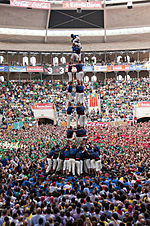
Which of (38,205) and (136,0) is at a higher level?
(136,0)

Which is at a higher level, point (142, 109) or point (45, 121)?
point (142, 109)

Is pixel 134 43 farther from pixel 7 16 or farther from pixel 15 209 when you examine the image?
pixel 15 209

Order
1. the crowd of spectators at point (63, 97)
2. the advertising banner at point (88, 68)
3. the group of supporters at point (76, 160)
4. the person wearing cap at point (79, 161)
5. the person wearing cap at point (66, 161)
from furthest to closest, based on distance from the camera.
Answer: the advertising banner at point (88, 68) < the crowd of spectators at point (63, 97) < the person wearing cap at point (66, 161) < the group of supporters at point (76, 160) < the person wearing cap at point (79, 161)

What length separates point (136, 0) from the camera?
44.3 meters

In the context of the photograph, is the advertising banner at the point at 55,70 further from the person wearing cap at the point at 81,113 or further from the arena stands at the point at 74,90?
the person wearing cap at the point at 81,113

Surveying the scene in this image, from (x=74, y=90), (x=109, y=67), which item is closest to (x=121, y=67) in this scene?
(x=109, y=67)

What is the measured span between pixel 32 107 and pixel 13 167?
29116 mm

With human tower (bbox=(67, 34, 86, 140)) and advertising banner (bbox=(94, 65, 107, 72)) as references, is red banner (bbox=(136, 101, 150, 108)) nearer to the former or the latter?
advertising banner (bbox=(94, 65, 107, 72))

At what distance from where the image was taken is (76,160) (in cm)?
1477

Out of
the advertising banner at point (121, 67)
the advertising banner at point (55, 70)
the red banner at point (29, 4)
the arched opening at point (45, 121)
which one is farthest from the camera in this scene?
the advertising banner at point (55, 70)

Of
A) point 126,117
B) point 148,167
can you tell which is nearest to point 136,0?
point 126,117

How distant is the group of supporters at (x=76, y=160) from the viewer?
14.9 meters

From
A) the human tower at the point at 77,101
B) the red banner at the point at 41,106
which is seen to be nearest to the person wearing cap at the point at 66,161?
the human tower at the point at 77,101

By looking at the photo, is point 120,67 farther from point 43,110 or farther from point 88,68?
point 43,110
